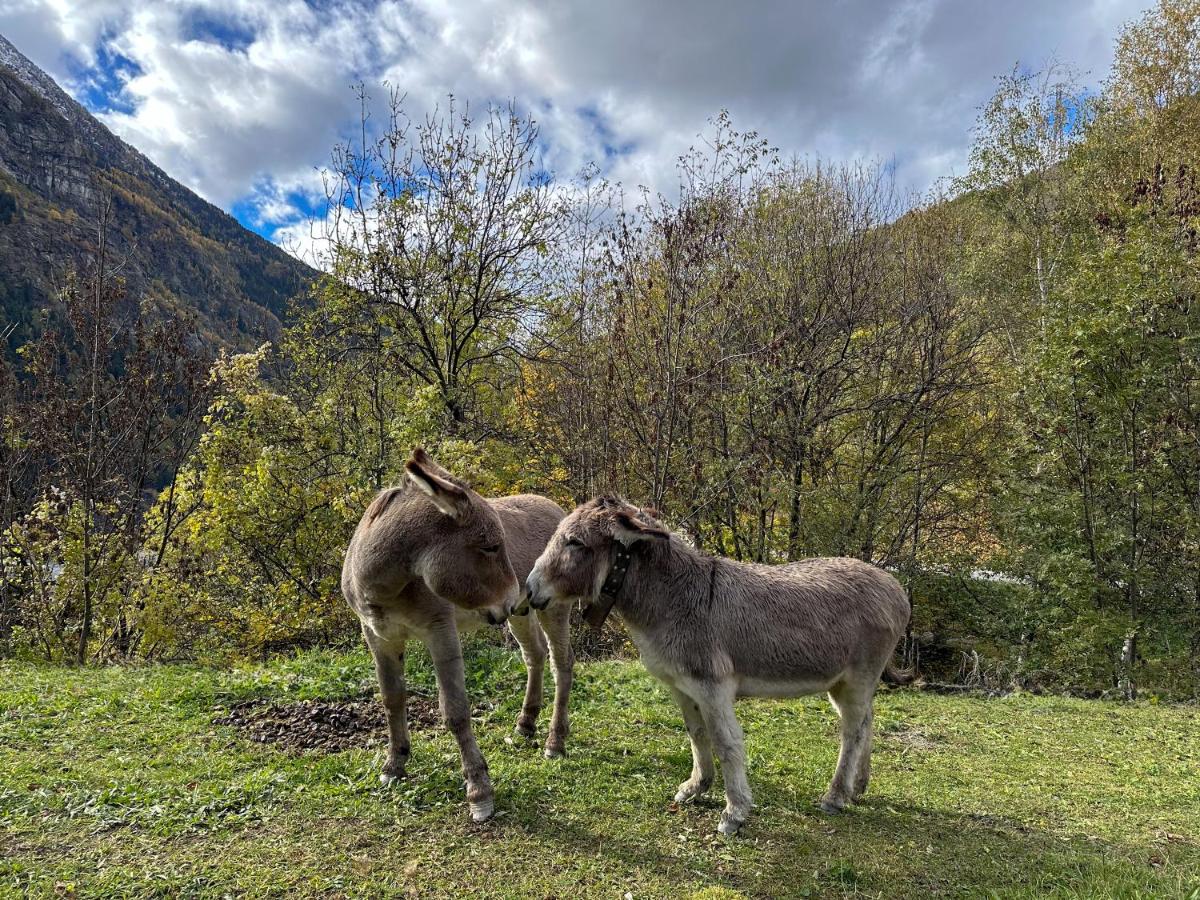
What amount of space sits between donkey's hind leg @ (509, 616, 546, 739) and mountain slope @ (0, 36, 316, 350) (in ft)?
191

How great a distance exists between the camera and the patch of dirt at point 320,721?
19.7 ft

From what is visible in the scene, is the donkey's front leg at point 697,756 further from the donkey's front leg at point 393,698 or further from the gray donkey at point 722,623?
the donkey's front leg at point 393,698

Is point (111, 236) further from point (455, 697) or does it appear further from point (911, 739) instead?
point (911, 739)

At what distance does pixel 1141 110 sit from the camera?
69.2ft

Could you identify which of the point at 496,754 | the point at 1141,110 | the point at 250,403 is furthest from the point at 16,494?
the point at 1141,110

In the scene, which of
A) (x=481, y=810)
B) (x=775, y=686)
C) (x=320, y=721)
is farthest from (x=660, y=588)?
(x=320, y=721)

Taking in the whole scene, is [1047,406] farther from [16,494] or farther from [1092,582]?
[16,494]

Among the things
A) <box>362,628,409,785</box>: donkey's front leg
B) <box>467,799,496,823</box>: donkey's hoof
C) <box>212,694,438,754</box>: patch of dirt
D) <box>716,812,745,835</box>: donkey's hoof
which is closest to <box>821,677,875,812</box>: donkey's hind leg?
<box>716,812,745,835</box>: donkey's hoof

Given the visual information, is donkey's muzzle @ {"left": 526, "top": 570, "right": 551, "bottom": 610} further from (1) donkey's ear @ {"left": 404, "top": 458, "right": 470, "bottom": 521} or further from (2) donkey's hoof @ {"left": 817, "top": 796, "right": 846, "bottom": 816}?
(2) donkey's hoof @ {"left": 817, "top": 796, "right": 846, "bottom": 816}

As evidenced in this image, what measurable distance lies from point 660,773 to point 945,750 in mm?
3793

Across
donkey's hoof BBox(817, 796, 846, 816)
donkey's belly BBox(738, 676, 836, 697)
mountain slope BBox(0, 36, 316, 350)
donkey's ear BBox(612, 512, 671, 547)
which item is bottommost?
donkey's hoof BBox(817, 796, 846, 816)

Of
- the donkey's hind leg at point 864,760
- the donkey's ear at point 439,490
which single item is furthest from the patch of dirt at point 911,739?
the donkey's ear at point 439,490

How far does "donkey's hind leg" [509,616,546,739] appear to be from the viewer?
6.38 meters

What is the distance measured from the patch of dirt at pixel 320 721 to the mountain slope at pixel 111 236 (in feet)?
187
